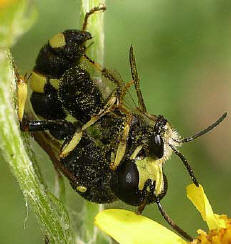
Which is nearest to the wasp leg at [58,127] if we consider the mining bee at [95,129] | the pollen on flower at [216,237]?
the mining bee at [95,129]

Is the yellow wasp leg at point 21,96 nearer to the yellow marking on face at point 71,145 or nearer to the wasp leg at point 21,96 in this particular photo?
the wasp leg at point 21,96

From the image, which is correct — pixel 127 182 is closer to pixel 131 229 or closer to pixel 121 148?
pixel 121 148

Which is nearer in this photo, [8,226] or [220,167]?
[8,226]

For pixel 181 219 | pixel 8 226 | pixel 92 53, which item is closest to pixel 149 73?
pixel 181 219

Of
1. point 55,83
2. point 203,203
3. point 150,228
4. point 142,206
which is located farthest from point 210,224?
point 55,83

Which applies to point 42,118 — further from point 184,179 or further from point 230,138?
point 230,138
